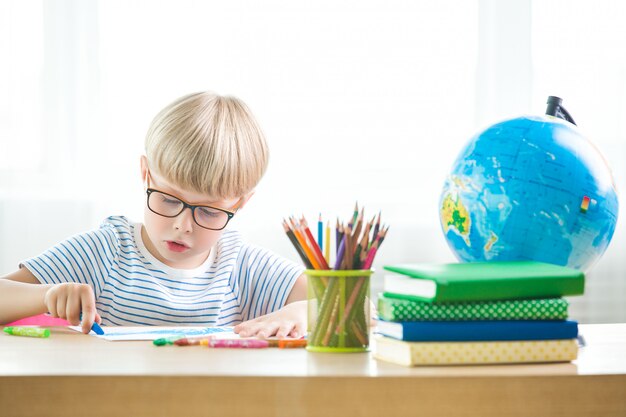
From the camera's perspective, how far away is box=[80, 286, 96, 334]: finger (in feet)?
3.40

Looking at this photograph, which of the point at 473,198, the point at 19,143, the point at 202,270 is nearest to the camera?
the point at 473,198

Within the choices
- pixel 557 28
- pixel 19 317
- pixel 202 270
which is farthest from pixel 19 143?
pixel 557 28

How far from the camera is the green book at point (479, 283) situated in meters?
0.76

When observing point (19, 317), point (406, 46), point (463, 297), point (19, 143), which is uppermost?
point (406, 46)

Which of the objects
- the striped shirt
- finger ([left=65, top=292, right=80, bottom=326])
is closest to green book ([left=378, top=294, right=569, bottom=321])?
finger ([left=65, top=292, right=80, bottom=326])

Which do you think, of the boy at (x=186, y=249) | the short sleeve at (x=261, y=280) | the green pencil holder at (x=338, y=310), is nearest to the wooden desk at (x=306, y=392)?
the green pencil holder at (x=338, y=310)

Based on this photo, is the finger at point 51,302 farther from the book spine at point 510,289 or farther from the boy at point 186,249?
the book spine at point 510,289

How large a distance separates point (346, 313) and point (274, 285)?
0.66 meters

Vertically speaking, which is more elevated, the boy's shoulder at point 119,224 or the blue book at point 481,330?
the boy's shoulder at point 119,224

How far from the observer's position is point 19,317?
47.7 inches

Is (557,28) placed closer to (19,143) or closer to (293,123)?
(293,123)

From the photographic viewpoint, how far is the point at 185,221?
1.34 m

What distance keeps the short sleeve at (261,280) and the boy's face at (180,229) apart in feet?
0.45

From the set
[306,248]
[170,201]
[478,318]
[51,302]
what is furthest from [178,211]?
[478,318]
